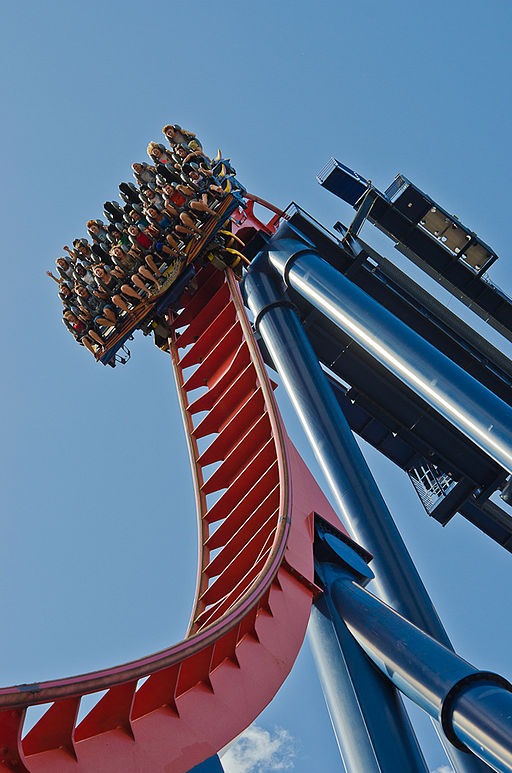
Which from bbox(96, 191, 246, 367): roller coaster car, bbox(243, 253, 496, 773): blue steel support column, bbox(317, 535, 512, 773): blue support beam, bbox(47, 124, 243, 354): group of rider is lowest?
bbox(317, 535, 512, 773): blue support beam

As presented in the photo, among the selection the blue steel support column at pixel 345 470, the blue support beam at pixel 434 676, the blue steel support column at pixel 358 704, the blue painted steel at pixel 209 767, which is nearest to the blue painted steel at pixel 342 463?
the blue steel support column at pixel 345 470

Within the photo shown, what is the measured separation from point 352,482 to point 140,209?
4.84 m

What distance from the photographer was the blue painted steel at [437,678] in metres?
4.64

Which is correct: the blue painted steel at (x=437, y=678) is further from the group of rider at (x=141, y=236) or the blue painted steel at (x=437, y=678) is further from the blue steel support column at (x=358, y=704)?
the group of rider at (x=141, y=236)

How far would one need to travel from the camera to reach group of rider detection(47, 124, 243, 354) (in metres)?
11.3

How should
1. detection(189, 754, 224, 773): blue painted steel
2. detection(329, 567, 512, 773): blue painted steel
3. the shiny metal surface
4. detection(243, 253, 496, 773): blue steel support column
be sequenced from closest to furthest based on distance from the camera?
1. detection(329, 567, 512, 773): blue painted steel
2. detection(189, 754, 224, 773): blue painted steel
3. the shiny metal surface
4. detection(243, 253, 496, 773): blue steel support column

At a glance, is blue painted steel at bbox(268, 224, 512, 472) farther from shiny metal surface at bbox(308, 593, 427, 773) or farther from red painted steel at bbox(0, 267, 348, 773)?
shiny metal surface at bbox(308, 593, 427, 773)

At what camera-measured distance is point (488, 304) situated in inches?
476

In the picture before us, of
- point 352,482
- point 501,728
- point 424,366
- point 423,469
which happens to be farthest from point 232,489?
point 423,469

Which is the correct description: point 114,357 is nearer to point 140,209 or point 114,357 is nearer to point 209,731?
point 140,209

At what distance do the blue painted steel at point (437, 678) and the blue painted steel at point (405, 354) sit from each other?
1.20 meters

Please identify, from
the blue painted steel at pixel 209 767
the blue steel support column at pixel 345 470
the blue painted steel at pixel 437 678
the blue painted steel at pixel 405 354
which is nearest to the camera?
the blue painted steel at pixel 437 678

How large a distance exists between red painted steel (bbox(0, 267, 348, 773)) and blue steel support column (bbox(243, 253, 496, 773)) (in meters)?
0.30

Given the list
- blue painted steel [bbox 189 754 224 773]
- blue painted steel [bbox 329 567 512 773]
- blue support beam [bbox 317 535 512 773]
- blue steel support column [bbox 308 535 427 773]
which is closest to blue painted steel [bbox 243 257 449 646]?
blue support beam [bbox 317 535 512 773]
